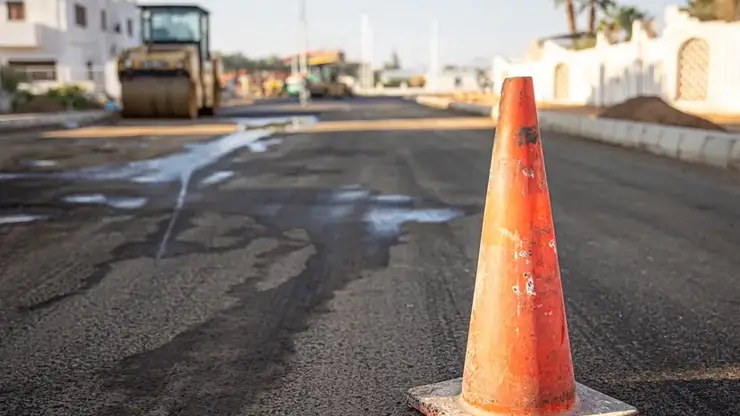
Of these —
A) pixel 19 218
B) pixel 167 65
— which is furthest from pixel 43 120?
pixel 19 218

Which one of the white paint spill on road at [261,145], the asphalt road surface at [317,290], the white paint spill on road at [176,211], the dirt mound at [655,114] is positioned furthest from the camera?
the dirt mound at [655,114]

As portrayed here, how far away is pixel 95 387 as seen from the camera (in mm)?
3406

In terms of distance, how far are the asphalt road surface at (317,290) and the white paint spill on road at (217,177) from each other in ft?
0.37

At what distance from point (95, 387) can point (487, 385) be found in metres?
1.68

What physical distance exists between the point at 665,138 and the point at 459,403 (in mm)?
11760

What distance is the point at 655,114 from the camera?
17.0m

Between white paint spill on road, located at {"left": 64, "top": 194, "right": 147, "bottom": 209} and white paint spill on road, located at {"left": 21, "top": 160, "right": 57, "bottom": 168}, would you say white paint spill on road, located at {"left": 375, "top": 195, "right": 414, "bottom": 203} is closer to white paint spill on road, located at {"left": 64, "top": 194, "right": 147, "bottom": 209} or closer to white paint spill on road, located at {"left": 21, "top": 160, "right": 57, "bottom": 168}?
white paint spill on road, located at {"left": 64, "top": 194, "right": 147, "bottom": 209}

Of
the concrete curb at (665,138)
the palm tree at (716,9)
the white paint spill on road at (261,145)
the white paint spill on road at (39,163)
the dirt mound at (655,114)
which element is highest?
the palm tree at (716,9)

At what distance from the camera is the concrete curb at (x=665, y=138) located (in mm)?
11500

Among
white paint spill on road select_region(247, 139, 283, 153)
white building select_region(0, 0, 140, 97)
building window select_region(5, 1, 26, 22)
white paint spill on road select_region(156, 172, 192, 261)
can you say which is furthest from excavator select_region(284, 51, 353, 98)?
white paint spill on road select_region(156, 172, 192, 261)

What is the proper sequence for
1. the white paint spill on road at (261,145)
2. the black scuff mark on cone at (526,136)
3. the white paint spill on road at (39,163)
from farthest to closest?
1. the white paint spill on road at (261,145)
2. the white paint spill on road at (39,163)
3. the black scuff mark on cone at (526,136)

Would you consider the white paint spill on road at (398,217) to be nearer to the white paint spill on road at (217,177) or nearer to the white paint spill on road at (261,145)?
the white paint spill on road at (217,177)

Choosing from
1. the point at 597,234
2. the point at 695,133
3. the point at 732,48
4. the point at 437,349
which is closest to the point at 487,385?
the point at 437,349

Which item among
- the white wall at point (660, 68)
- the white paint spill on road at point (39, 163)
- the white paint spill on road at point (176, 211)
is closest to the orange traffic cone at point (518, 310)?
the white paint spill on road at point (176, 211)
